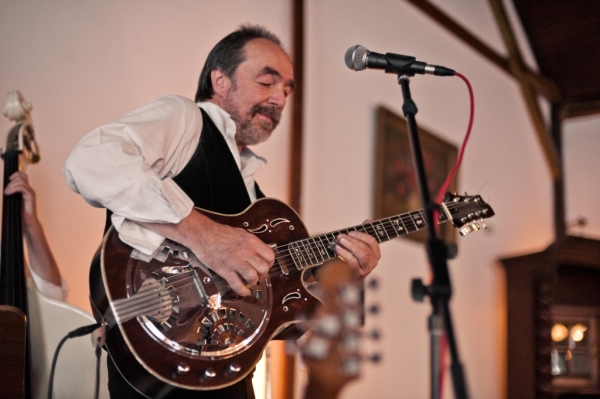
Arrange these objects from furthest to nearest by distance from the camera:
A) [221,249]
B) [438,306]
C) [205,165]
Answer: [205,165], [221,249], [438,306]

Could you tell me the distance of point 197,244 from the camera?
1.68 m

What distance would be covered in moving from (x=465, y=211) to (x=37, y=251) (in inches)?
56.1

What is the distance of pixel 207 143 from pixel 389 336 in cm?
250

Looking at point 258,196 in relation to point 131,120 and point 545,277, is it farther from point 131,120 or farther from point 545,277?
point 545,277

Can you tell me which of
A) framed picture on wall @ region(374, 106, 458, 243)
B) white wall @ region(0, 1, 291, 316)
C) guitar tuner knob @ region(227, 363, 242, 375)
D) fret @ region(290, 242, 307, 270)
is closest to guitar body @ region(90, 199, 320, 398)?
guitar tuner knob @ region(227, 363, 242, 375)

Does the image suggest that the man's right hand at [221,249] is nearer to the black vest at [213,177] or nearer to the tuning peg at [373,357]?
the black vest at [213,177]

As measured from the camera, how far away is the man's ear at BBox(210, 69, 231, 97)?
2.20 m

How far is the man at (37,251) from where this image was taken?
2074mm

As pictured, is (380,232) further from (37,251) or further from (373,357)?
(37,251)

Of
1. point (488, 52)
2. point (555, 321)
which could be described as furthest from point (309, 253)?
point (555, 321)

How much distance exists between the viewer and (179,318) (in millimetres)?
1637

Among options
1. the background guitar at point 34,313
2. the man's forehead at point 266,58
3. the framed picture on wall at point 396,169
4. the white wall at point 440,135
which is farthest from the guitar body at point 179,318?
the framed picture on wall at point 396,169

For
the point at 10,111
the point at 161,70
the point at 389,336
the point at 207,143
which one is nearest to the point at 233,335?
the point at 207,143

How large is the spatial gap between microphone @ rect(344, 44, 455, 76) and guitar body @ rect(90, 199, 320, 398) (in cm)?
56
